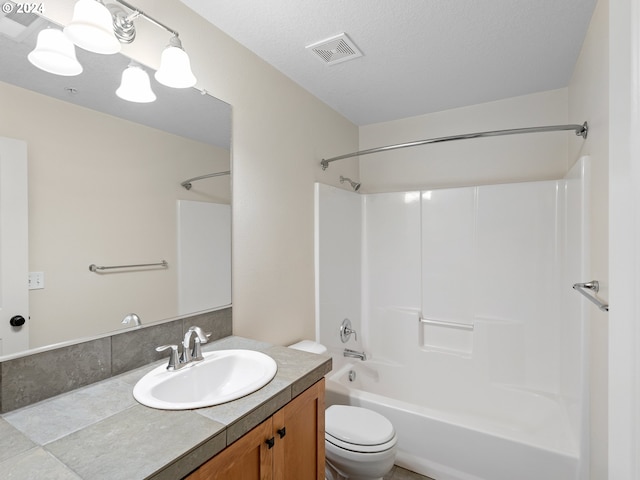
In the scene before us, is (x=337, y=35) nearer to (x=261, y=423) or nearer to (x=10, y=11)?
(x=10, y=11)

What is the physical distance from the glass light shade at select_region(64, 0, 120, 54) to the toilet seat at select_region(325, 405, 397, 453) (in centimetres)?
186

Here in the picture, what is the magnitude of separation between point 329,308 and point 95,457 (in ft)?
5.91

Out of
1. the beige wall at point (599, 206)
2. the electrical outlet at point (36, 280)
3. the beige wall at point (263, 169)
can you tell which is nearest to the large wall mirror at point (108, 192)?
the electrical outlet at point (36, 280)

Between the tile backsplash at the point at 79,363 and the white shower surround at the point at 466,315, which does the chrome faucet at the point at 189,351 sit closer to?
the tile backsplash at the point at 79,363

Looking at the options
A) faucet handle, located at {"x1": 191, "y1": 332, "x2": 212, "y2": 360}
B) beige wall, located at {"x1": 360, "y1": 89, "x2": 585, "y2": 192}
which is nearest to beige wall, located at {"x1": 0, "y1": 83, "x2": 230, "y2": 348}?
faucet handle, located at {"x1": 191, "y1": 332, "x2": 212, "y2": 360}

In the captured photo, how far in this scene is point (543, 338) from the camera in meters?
2.24

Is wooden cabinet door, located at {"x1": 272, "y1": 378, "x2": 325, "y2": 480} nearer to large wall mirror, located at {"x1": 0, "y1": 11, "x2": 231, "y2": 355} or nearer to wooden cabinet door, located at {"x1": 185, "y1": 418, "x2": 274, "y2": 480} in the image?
wooden cabinet door, located at {"x1": 185, "y1": 418, "x2": 274, "y2": 480}

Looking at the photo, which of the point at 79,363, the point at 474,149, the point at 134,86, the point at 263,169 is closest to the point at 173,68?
the point at 134,86

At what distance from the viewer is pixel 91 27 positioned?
97cm

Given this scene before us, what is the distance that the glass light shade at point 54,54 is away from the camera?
992 mm

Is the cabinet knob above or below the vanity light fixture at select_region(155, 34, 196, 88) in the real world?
below

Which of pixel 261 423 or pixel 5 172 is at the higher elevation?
pixel 5 172

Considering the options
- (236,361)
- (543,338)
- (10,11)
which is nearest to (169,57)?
(10,11)

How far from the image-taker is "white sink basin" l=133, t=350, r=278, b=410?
3.30 ft
